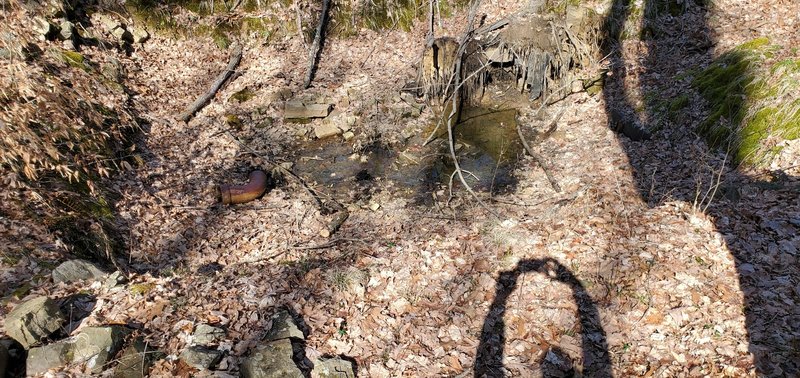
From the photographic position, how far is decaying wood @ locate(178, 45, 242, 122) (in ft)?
32.3

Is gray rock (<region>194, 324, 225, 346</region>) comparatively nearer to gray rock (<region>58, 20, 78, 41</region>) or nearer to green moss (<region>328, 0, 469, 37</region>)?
gray rock (<region>58, 20, 78, 41</region>)

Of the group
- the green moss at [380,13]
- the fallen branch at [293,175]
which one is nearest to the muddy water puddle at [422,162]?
the fallen branch at [293,175]

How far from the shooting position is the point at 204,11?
12.0 meters

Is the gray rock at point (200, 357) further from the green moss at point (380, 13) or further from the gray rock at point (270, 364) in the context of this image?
the green moss at point (380, 13)

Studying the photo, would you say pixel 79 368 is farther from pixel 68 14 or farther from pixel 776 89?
pixel 776 89

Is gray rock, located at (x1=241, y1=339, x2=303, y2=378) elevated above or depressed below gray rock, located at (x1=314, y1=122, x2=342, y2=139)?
below

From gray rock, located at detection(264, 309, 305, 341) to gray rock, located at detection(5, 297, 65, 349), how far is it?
82.8 inches

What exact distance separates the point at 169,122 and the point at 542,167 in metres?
8.42

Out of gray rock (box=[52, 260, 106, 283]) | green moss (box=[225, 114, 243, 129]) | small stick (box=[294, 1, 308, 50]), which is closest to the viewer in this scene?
gray rock (box=[52, 260, 106, 283])

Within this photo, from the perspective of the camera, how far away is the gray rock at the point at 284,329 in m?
4.53

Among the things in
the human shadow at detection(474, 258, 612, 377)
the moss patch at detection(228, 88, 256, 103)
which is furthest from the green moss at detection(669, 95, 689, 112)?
the moss patch at detection(228, 88, 256, 103)

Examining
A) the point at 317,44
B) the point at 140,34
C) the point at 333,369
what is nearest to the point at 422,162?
the point at 317,44

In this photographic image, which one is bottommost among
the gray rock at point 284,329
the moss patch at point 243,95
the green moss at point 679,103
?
the gray rock at point 284,329

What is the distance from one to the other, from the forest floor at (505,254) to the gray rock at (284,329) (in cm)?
12
